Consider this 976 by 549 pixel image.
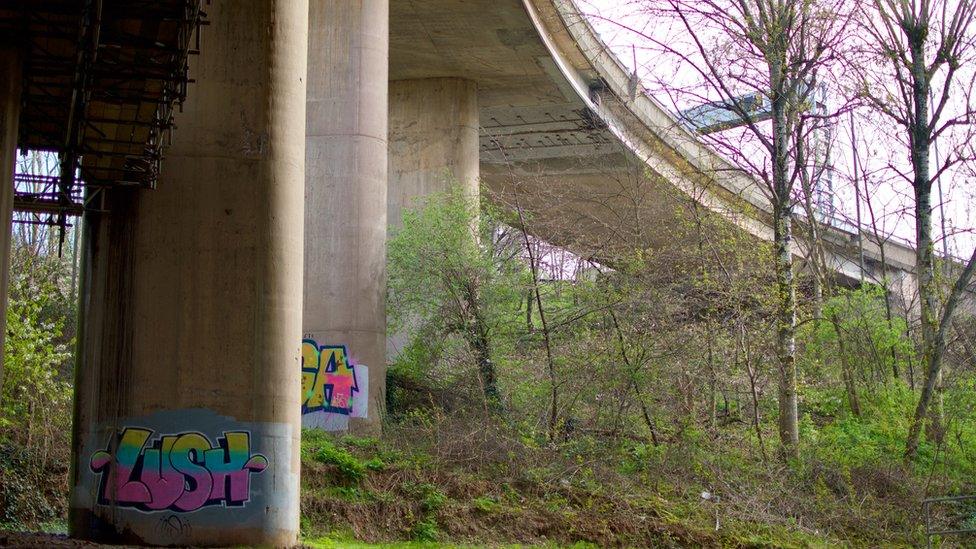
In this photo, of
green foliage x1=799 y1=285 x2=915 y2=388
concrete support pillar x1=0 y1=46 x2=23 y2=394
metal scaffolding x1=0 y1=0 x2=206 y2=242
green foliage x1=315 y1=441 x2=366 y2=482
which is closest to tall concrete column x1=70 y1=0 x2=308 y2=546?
metal scaffolding x1=0 y1=0 x2=206 y2=242

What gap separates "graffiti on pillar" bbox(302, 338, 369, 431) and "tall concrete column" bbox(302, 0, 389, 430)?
20 mm

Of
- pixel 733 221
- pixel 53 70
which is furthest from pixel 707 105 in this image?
→ pixel 53 70

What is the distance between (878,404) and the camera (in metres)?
23.4

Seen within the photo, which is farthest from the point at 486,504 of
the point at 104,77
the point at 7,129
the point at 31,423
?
the point at 7,129

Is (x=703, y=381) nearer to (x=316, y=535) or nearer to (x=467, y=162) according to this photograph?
(x=316, y=535)

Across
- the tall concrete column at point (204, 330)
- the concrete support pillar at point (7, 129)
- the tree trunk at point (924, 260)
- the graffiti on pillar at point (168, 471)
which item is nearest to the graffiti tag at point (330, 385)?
the tall concrete column at point (204, 330)

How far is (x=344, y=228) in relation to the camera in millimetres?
22609

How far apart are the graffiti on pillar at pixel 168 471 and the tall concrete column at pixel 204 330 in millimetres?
17

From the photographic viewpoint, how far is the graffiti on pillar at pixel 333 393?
71.8 feet

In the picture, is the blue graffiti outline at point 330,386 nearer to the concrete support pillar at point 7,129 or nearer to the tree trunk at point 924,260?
the concrete support pillar at point 7,129

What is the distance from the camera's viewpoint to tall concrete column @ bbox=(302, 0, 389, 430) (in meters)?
22.0

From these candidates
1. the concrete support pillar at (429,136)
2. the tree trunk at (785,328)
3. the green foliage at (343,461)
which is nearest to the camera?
the green foliage at (343,461)

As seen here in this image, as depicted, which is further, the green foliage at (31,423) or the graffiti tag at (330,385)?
the graffiti tag at (330,385)

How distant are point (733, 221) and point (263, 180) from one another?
12.4 metres
